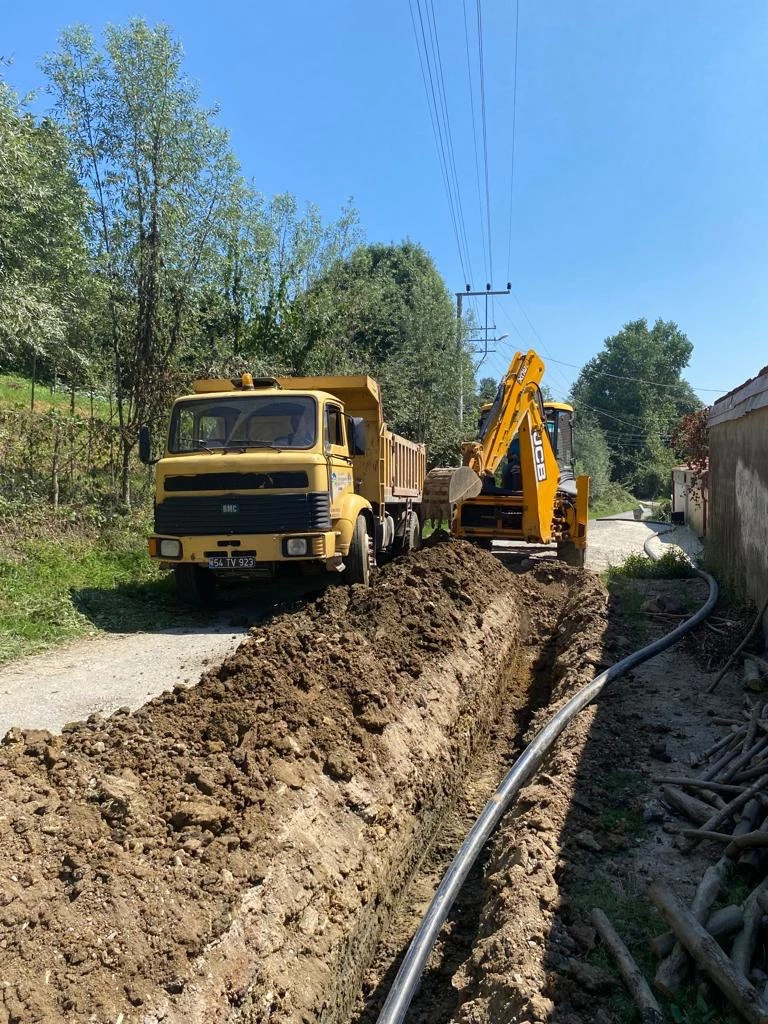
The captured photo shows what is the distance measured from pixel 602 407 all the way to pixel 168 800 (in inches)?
3061

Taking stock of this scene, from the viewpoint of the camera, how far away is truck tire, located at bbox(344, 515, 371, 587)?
978 centimetres

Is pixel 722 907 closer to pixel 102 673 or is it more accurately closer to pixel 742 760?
pixel 742 760

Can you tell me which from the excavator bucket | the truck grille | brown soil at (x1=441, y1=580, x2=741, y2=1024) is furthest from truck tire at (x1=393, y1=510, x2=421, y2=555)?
brown soil at (x1=441, y1=580, x2=741, y2=1024)

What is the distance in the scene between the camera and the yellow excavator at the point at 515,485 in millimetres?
11930

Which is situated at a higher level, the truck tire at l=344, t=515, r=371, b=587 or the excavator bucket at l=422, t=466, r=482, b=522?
the excavator bucket at l=422, t=466, r=482, b=522

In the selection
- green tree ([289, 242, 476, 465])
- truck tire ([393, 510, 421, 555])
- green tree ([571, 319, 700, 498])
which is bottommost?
truck tire ([393, 510, 421, 555])

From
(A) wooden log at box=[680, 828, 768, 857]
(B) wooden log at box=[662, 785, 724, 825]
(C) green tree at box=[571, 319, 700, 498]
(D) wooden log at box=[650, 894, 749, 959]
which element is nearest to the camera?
(D) wooden log at box=[650, 894, 749, 959]

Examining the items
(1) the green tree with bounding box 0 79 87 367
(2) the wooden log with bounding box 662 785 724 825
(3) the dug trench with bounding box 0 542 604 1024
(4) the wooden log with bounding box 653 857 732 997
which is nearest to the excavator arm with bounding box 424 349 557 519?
(3) the dug trench with bounding box 0 542 604 1024

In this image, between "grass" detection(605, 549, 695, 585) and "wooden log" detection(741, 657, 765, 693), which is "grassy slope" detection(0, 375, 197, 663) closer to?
"wooden log" detection(741, 657, 765, 693)

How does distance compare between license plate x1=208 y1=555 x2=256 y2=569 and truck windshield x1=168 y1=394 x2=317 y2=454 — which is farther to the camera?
truck windshield x1=168 y1=394 x2=317 y2=454

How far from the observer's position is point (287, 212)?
21812 millimetres

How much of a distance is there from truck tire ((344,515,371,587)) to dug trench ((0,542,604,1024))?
110 inches

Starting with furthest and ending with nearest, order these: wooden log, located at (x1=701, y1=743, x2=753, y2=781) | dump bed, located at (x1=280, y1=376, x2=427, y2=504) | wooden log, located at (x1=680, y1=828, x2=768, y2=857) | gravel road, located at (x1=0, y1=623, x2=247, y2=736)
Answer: dump bed, located at (x1=280, y1=376, x2=427, y2=504) < gravel road, located at (x1=0, y1=623, x2=247, y2=736) < wooden log, located at (x1=701, y1=743, x2=753, y2=781) < wooden log, located at (x1=680, y1=828, x2=768, y2=857)

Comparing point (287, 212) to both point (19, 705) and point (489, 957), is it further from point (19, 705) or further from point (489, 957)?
point (489, 957)
